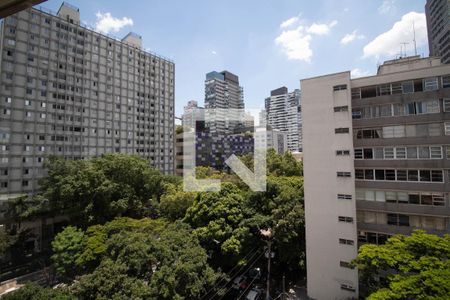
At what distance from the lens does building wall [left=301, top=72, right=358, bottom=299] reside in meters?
13.8

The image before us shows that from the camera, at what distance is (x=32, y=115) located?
83.0 feet

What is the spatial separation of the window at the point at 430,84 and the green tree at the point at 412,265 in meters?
7.11

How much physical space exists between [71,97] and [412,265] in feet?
107

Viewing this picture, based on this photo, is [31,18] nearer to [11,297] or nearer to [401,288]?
[11,297]

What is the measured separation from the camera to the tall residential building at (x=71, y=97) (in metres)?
24.2

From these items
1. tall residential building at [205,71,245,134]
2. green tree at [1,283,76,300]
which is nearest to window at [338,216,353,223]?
green tree at [1,283,76,300]

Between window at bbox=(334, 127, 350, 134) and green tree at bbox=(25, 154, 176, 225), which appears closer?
window at bbox=(334, 127, 350, 134)

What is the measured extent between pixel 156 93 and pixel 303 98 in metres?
27.8

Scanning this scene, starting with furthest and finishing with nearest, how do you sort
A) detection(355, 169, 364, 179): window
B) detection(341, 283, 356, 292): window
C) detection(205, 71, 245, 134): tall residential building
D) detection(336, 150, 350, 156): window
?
detection(205, 71, 245, 134): tall residential building, detection(355, 169, 364, 179): window, detection(336, 150, 350, 156): window, detection(341, 283, 356, 292): window

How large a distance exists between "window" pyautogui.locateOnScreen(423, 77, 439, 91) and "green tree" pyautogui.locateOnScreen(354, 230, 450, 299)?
7.11 metres

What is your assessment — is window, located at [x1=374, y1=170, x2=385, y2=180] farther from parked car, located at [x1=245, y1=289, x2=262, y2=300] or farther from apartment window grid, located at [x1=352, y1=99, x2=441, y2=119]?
parked car, located at [x1=245, y1=289, x2=262, y2=300]

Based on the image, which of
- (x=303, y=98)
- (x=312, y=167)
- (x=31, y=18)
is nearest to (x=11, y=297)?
(x=312, y=167)

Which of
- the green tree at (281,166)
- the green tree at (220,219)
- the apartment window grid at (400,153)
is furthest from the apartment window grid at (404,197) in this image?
the green tree at (281,166)

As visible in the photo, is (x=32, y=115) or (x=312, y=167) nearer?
(x=312, y=167)
